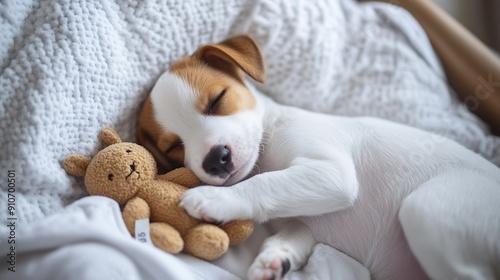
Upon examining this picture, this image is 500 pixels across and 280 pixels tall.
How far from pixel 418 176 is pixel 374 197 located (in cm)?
15

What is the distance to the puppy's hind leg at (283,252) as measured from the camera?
46.6 inches

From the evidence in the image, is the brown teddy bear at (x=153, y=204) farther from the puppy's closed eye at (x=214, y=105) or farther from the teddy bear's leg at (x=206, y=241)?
the puppy's closed eye at (x=214, y=105)

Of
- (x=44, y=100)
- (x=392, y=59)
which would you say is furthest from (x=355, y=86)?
(x=44, y=100)

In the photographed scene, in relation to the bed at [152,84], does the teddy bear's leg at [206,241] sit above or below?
below

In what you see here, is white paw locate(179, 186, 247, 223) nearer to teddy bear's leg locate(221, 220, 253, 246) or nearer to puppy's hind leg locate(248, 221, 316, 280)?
teddy bear's leg locate(221, 220, 253, 246)

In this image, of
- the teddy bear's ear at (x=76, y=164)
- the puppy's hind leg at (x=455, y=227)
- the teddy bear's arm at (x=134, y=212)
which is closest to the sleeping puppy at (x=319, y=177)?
the puppy's hind leg at (x=455, y=227)

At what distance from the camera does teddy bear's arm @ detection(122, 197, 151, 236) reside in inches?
45.9

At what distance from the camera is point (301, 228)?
1.43 m

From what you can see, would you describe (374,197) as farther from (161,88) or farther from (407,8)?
(407,8)

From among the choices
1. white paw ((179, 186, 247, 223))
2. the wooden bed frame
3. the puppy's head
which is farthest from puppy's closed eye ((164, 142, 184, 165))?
the wooden bed frame

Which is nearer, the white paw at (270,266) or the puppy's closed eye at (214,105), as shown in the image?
the white paw at (270,266)

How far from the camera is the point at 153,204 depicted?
3.99ft

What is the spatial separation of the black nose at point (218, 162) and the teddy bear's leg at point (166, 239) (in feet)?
0.77

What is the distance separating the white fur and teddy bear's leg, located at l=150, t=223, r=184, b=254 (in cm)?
8
